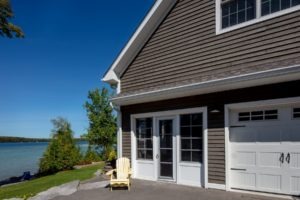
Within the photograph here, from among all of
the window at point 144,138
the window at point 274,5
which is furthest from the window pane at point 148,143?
the window at point 274,5

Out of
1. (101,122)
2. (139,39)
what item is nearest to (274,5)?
(139,39)

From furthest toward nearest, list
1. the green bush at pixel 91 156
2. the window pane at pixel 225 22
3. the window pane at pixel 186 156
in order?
the green bush at pixel 91 156 < the window pane at pixel 186 156 < the window pane at pixel 225 22

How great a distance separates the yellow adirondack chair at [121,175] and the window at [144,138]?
40.7 inches

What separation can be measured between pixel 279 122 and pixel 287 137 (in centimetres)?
37

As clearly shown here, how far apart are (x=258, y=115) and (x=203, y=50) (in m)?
2.29

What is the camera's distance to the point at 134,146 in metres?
9.87

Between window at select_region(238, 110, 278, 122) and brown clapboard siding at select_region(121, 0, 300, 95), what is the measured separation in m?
1.04

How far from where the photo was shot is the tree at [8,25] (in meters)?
13.2

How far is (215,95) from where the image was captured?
24.8 ft

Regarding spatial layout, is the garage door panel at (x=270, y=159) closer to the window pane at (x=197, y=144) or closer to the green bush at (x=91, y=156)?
the window pane at (x=197, y=144)

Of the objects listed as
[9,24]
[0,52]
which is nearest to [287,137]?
[9,24]

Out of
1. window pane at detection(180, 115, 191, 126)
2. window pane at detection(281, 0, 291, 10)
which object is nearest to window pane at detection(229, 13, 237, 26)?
window pane at detection(281, 0, 291, 10)

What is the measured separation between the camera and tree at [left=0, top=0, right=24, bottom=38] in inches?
519

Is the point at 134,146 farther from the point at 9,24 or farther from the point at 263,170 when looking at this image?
the point at 9,24
